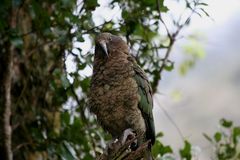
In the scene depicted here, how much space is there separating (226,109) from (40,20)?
5.63m

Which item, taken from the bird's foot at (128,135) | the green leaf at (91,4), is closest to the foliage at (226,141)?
the bird's foot at (128,135)

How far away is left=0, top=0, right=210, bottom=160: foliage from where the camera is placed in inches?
161

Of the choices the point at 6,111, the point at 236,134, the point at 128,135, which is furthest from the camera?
the point at 236,134

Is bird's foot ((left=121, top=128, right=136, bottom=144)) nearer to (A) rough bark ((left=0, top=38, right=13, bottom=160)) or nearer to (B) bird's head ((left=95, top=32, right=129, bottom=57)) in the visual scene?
(B) bird's head ((left=95, top=32, right=129, bottom=57))

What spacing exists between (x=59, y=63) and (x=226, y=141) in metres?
1.30

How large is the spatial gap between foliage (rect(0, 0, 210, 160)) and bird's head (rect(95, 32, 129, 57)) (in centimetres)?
21

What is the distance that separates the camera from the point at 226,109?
945cm

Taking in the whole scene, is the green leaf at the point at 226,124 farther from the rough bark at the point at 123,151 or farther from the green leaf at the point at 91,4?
the rough bark at the point at 123,151

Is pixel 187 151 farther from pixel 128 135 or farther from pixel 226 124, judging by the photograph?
pixel 128 135

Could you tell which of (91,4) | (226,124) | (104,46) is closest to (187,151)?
(226,124)

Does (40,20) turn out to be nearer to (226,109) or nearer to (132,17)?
(132,17)

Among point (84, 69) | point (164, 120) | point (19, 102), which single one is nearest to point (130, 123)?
point (84, 69)

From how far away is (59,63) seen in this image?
469 centimetres

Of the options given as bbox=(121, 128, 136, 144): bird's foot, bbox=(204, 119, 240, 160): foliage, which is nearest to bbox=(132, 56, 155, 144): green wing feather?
bbox=(121, 128, 136, 144): bird's foot
